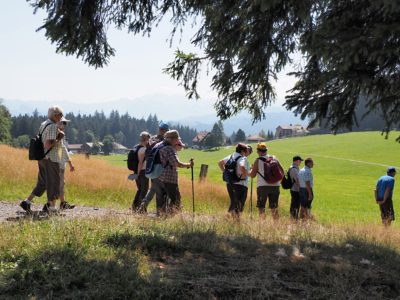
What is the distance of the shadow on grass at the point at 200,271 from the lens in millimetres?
3719

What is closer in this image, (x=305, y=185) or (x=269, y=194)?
(x=269, y=194)

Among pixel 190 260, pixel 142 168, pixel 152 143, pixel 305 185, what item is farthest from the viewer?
pixel 305 185

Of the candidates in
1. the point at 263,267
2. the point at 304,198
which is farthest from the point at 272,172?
the point at 263,267

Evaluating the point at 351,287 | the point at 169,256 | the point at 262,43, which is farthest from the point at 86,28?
the point at 351,287

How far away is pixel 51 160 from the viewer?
7664 mm

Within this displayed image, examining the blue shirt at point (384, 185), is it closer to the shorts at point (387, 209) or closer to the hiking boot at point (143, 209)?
the shorts at point (387, 209)

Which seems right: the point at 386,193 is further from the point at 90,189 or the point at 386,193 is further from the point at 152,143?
the point at 90,189

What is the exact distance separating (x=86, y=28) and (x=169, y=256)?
3439 millimetres

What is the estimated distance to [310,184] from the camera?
35.9ft

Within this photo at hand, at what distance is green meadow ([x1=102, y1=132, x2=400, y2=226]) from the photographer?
21764mm

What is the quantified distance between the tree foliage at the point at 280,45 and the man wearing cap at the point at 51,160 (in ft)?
4.13

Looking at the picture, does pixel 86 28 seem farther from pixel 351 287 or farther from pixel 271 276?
pixel 351 287

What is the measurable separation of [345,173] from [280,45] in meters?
51.1

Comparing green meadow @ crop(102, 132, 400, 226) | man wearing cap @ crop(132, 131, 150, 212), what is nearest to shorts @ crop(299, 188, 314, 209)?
green meadow @ crop(102, 132, 400, 226)
